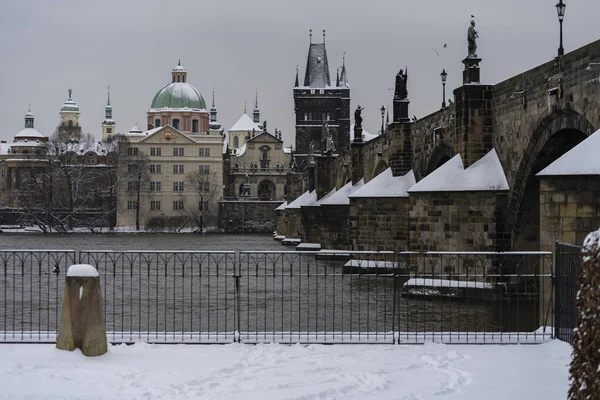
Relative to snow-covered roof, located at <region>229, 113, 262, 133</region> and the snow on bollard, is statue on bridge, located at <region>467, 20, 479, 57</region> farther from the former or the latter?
snow-covered roof, located at <region>229, 113, 262, 133</region>

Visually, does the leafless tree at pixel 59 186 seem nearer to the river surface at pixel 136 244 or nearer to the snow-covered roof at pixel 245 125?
the river surface at pixel 136 244

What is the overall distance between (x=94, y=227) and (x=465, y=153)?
240ft

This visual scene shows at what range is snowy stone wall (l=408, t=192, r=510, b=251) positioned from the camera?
2219 cm

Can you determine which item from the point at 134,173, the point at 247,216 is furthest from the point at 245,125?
the point at 247,216

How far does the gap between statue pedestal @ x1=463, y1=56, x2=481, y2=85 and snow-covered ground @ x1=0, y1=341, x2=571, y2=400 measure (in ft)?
45.7

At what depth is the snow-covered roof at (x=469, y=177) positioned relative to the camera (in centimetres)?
2269

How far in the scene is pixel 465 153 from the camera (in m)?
24.1

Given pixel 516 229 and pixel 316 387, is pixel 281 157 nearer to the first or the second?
pixel 516 229

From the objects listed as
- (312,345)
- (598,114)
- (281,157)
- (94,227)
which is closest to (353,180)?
(598,114)

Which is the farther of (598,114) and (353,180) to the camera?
(353,180)

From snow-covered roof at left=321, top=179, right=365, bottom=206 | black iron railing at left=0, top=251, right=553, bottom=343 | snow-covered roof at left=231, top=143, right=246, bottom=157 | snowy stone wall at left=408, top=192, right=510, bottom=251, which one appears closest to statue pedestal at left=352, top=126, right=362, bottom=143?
snow-covered roof at left=321, top=179, right=365, bottom=206

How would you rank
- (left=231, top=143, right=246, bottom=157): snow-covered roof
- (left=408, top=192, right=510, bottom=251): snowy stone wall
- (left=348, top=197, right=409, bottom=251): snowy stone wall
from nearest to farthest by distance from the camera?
(left=408, top=192, right=510, bottom=251): snowy stone wall
(left=348, top=197, right=409, bottom=251): snowy stone wall
(left=231, top=143, right=246, bottom=157): snow-covered roof

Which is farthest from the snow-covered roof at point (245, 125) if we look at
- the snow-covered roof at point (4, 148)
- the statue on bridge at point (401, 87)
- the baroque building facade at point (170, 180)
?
the statue on bridge at point (401, 87)

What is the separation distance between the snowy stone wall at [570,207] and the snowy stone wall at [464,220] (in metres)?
7.51
